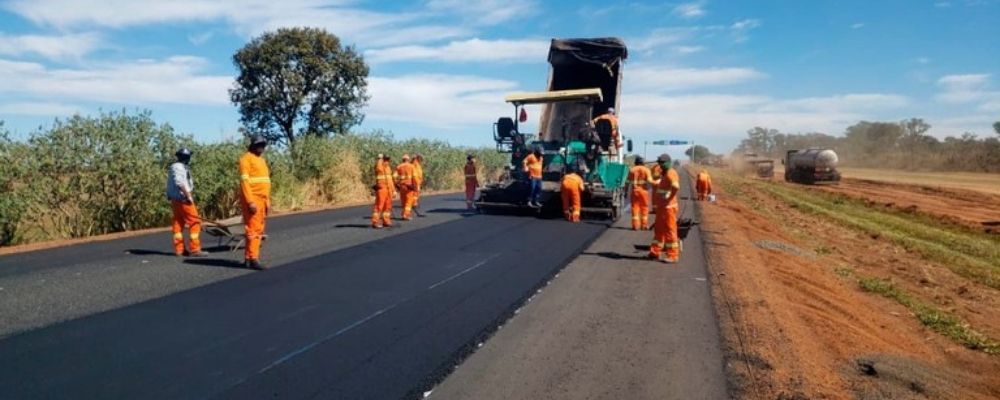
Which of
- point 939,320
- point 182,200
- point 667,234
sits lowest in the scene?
point 939,320

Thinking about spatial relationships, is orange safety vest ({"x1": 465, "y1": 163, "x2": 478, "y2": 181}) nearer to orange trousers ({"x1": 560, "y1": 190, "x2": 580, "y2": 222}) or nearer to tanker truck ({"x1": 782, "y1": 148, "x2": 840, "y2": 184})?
orange trousers ({"x1": 560, "y1": 190, "x2": 580, "y2": 222})

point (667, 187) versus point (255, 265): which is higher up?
point (667, 187)

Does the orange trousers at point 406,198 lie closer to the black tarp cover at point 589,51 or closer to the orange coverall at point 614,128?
the orange coverall at point 614,128

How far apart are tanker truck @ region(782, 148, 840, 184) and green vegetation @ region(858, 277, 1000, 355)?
106ft

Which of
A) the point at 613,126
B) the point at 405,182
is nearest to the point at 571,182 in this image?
the point at 613,126

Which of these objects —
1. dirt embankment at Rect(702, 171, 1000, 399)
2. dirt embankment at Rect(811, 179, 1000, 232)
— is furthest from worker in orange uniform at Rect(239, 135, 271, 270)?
dirt embankment at Rect(811, 179, 1000, 232)

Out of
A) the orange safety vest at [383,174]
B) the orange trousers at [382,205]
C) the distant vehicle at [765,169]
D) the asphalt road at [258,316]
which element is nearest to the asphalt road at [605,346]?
the asphalt road at [258,316]

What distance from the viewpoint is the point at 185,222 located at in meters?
9.25

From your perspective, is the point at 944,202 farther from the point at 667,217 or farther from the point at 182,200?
the point at 182,200

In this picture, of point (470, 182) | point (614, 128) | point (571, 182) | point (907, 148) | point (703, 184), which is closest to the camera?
point (571, 182)

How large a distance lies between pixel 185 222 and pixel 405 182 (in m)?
5.43

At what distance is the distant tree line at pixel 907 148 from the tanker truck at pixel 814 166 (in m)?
18.2

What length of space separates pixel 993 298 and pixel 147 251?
1200 centimetres

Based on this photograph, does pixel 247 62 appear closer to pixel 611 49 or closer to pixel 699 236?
pixel 611 49
